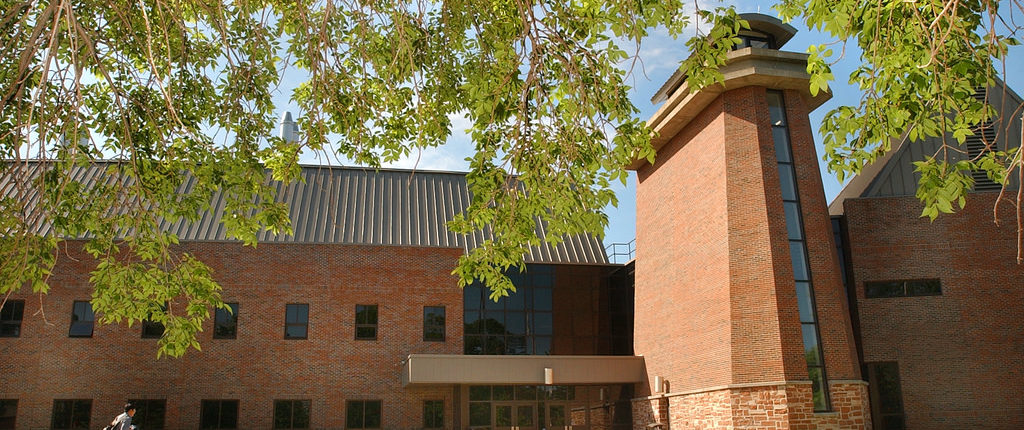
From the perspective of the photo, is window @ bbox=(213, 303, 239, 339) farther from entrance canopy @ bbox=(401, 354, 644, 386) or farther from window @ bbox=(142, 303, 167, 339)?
entrance canopy @ bbox=(401, 354, 644, 386)

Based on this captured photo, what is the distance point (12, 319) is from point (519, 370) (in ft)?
57.7

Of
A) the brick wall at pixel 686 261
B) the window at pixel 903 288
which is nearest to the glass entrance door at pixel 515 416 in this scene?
the brick wall at pixel 686 261

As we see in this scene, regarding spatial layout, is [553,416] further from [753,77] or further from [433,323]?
[753,77]

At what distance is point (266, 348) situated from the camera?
28.4 meters

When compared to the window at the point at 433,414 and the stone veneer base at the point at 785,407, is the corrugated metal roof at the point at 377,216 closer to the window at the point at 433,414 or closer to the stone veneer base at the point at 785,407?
the window at the point at 433,414

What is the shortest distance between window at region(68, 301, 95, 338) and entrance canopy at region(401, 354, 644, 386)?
11003 millimetres

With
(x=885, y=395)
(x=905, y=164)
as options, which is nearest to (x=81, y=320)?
(x=885, y=395)

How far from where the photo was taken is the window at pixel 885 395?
25523 mm

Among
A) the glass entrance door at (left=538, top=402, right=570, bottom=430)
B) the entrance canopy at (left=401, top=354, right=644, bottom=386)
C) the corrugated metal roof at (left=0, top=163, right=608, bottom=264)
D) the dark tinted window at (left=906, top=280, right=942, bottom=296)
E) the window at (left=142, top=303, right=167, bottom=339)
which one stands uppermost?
the corrugated metal roof at (left=0, top=163, right=608, bottom=264)

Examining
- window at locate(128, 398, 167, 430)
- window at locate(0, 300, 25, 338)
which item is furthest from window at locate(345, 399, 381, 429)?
window at locate(0, 300, 25, 338)

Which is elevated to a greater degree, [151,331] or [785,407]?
[151,331]

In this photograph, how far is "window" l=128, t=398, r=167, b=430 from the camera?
2738 centimetres

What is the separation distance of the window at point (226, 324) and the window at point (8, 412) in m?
6.77

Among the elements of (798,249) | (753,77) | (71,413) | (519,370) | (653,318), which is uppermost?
(753,77)
